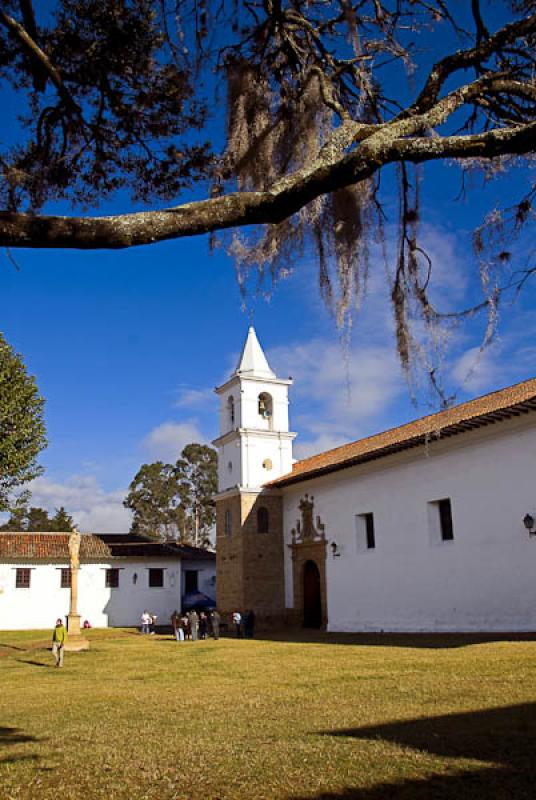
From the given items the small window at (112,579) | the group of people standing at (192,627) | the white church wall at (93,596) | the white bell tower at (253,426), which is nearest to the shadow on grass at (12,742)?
the group of people standing at (192,627)

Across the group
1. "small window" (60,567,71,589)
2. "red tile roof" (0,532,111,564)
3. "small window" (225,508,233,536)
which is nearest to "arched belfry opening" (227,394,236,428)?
"small window" (225,508,233,536)

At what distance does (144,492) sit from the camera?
62.2 meters

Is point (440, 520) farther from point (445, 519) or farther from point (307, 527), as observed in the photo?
point (307, 527)

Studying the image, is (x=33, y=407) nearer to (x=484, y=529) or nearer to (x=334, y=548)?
(x=334, y=548)

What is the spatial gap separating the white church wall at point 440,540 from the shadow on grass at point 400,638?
0.55 metres

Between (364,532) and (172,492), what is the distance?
1526 inches

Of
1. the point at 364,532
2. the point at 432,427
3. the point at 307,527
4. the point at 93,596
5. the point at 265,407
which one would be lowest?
the point at 93,596

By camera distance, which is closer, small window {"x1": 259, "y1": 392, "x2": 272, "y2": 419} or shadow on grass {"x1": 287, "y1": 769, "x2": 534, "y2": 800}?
shadow on grass {"x1": 287, "y1": 769, "x2": 534, "y2": 800}

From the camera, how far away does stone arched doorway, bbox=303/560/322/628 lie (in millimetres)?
28203

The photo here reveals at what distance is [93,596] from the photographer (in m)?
37.4

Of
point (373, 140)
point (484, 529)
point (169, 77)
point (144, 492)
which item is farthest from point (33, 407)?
point (144, 492)

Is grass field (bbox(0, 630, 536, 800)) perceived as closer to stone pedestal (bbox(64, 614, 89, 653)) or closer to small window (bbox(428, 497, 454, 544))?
small window (bbox(428, 497, 454, 544))

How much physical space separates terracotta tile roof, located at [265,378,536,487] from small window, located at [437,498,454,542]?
1920 millimetres

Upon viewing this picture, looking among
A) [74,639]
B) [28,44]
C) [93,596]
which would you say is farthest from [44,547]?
[28,44]
